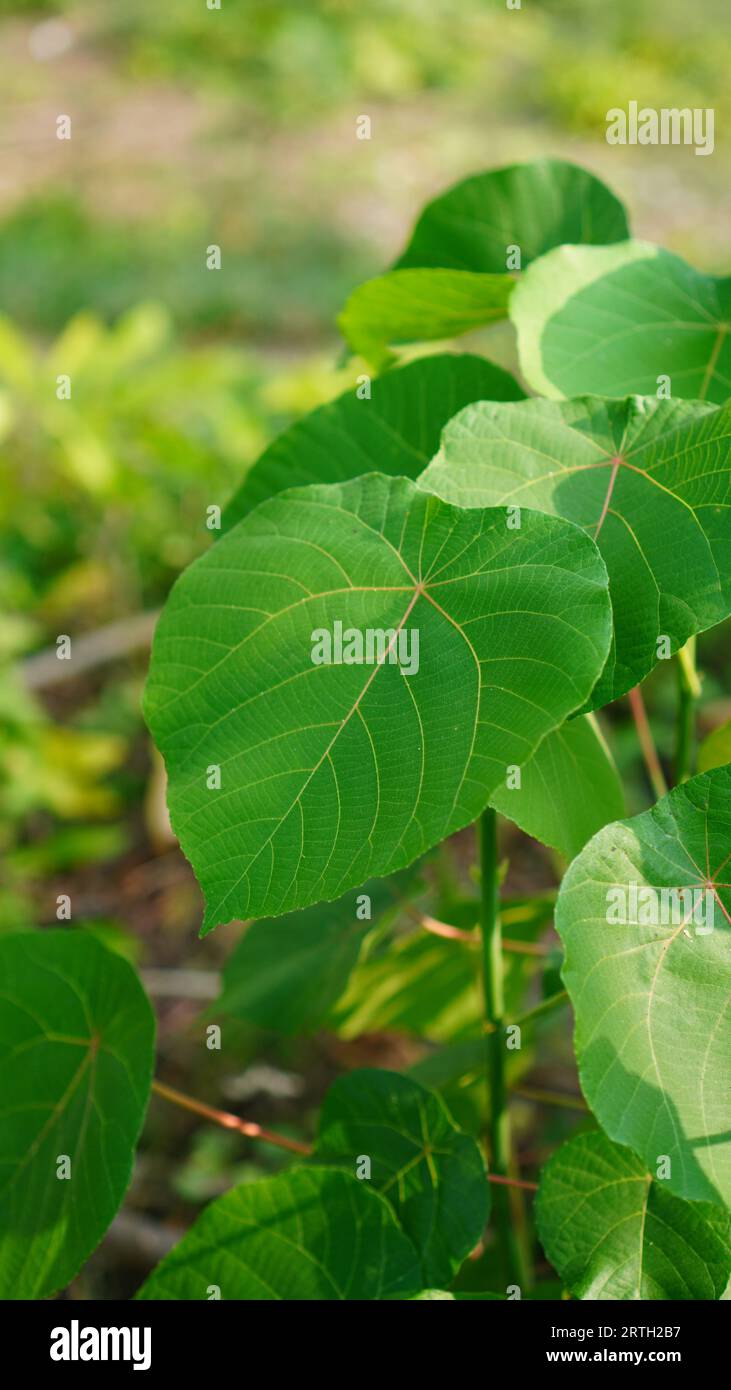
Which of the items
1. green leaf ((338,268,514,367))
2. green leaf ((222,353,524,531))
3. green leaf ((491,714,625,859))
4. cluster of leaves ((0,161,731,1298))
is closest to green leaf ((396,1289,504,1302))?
cluster of leaves ((0,161,731,1298))

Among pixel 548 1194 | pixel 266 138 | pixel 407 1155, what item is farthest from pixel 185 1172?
pixel 266 138

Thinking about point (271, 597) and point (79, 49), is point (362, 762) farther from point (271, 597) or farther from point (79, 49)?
point (79, 49)

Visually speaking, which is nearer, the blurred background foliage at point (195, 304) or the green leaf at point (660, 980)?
the green leaf at point (660, 980)

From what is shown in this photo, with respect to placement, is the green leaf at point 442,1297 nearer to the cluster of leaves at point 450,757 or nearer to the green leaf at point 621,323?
the cluster of leaves at point 450,757

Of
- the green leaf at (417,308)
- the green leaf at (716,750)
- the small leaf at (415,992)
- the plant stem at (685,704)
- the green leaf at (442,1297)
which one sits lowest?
the green leaf at (442,1297)

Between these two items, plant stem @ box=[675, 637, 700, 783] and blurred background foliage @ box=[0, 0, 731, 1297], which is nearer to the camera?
plant stem @ box=[675, 637, 700, 783]

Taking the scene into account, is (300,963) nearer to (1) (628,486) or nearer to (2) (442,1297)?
(2) (442,1297)

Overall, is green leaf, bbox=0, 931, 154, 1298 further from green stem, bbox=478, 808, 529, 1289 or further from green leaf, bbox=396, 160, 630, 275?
green leaf, bbox=396, 160, 630, 275

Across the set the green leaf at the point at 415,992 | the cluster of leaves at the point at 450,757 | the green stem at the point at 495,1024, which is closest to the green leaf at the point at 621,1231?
the cluster of leaves at the point at 450,757
